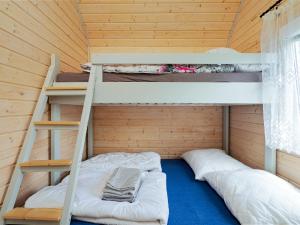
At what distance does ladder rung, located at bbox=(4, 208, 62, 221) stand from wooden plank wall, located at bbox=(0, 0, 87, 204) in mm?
213

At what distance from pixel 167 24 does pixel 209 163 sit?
1.83 m

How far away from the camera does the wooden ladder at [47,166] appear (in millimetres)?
1127

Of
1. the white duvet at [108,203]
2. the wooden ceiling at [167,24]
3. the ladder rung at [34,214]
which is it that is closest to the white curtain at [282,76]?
the wooden ceiling at [167,24]

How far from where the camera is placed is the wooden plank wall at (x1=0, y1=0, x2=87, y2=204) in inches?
51.0

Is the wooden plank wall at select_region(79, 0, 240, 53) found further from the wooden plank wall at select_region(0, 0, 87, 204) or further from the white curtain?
the white curtain

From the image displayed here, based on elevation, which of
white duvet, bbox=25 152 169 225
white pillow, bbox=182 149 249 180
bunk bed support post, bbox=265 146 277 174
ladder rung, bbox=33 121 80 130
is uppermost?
ladder rung, bbox=33 121 80 130

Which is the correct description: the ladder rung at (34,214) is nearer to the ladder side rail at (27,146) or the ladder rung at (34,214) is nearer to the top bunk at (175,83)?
the ladder side rail at (27,146)

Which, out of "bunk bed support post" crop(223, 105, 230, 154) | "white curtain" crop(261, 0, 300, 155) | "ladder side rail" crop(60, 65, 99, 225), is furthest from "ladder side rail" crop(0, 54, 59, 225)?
"bunk bed support post" crop(223, 105, 230, 154)

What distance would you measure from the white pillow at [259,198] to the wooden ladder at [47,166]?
1016mm

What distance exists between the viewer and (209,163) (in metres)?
2.10

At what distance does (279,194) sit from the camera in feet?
4.01

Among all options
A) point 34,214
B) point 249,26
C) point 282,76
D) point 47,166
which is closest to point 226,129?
point 249,26

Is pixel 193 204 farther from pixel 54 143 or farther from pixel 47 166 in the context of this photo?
pixel 54 143

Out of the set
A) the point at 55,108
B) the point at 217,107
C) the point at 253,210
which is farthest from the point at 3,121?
the point at 217,107
